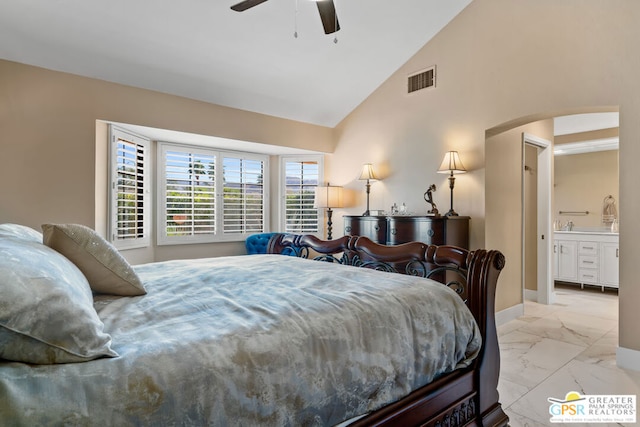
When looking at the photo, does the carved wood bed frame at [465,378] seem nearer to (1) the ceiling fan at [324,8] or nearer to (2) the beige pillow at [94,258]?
(2) the beige pillow at [94,258]

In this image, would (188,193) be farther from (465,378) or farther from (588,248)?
(588,248)

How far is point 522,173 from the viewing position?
14.1 ft

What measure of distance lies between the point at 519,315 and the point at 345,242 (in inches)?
118

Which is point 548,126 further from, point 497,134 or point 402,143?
point 402,143

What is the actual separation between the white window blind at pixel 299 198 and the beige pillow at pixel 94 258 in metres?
3.88

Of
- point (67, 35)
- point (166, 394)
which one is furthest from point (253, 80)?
point (166, 394)

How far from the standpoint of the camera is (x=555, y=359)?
2930 millimetres

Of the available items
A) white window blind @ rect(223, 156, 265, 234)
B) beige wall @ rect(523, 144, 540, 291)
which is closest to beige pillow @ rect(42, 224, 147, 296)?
white window blind @ rect(223, 156, 265, 234)

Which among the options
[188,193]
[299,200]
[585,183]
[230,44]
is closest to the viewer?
[230,44]

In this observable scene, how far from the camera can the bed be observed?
75 centimetres

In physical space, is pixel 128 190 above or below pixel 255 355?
above

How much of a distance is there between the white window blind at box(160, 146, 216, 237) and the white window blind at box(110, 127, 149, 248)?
26cm

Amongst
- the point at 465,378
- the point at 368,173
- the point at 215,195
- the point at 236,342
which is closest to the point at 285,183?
the point at 215,195

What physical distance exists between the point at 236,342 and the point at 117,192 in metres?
3.39
